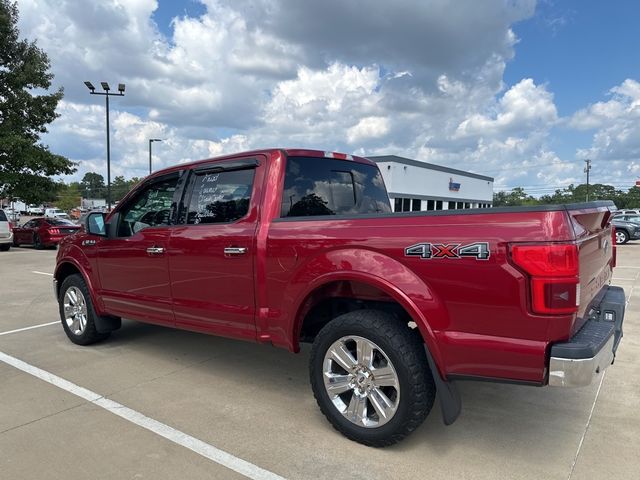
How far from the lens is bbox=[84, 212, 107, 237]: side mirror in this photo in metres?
4.84

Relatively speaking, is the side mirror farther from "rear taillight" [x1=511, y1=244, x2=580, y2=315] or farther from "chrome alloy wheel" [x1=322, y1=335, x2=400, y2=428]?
"rear taillight" [x1=511, y1=244, x2=580, y2=315]

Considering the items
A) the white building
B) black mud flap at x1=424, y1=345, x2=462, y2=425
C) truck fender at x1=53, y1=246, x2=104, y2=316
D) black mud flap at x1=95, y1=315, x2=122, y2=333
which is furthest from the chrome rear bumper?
the white building

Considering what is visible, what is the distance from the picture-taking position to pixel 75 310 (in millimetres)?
5453

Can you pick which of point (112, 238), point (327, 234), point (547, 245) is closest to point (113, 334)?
point (112, 238)

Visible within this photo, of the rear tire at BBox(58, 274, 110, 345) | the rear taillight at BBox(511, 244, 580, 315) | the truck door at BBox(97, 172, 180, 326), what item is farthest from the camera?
the rear tire at BBox(58, 274, 110, 345)

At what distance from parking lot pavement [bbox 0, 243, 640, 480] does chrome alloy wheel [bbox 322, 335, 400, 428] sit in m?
0.21

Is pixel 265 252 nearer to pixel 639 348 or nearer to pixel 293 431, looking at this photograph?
pixel 293 431

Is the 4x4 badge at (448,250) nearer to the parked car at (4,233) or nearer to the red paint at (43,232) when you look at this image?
the red paint at (43,232)

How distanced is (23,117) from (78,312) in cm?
2008

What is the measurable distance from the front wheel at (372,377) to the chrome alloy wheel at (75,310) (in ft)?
10.6

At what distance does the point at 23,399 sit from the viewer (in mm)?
3861

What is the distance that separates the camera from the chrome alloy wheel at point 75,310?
5.31 m

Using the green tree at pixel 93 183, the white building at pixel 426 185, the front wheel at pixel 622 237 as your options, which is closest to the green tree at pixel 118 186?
the green tree at pixel 93 183

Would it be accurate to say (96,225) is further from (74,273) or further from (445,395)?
(445,395)
